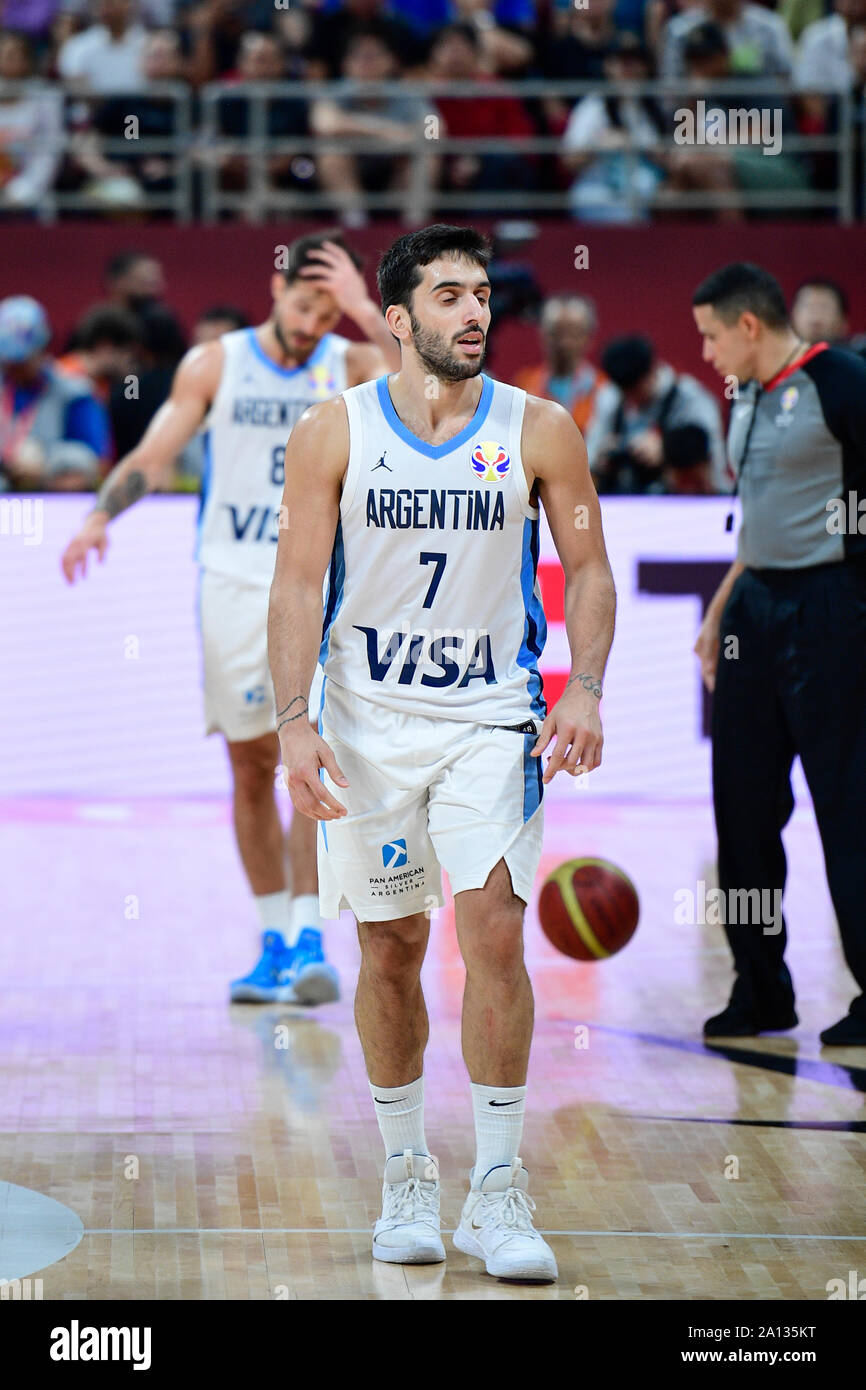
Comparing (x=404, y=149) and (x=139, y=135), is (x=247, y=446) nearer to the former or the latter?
(x=404, y=149)

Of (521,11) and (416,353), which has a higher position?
(521,11)

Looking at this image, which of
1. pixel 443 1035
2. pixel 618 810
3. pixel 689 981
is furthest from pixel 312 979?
pixel 618 810

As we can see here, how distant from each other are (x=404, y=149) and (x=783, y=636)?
26.5 ft

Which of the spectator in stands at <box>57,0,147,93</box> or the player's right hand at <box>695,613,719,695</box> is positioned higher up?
the spectator in stands at <box>57,0,147,93</box>

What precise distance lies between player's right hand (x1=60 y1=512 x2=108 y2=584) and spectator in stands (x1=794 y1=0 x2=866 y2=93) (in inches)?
336

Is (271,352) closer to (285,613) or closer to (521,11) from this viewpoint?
(285,613)

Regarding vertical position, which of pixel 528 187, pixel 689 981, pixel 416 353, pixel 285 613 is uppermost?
pixel 528 187

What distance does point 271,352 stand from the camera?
6848 millimetres

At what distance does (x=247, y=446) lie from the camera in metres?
6.82

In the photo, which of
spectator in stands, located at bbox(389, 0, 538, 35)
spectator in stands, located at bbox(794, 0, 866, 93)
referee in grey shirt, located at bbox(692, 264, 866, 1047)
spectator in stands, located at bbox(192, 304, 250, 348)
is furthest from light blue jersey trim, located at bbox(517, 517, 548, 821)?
spectator in stands, located at bbox(389, 0, 538, 35)

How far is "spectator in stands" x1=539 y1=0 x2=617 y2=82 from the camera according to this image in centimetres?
1373

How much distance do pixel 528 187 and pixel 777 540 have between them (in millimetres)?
8346

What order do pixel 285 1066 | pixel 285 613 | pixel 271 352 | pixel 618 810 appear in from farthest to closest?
pixel 618 810 < pixel 271 352 < pixel 285 1066 < pixel 285 613

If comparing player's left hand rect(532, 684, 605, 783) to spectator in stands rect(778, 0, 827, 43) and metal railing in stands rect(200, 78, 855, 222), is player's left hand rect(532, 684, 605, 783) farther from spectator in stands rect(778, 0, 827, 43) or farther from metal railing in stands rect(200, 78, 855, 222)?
spectator in stands rect(778, 0, 827, 43)
